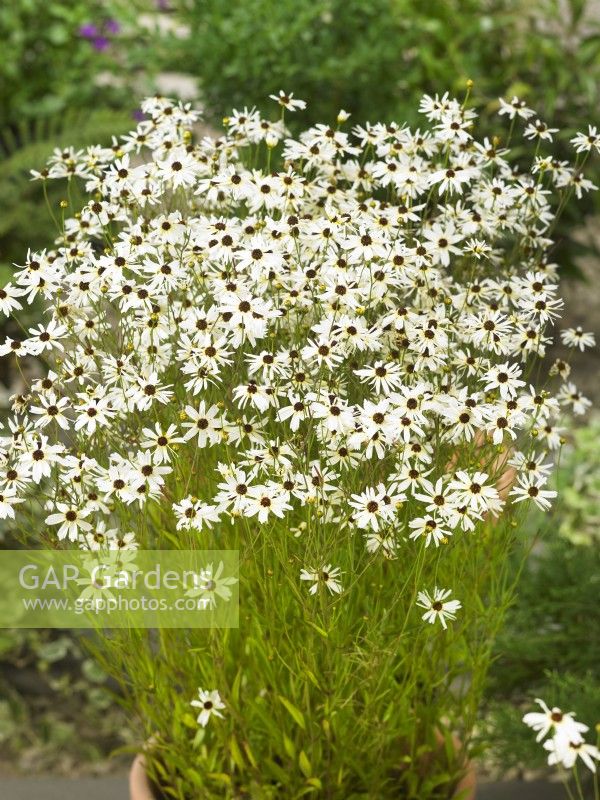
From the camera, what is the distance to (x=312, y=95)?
3.34 metres

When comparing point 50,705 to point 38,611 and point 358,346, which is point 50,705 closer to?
point 38,611

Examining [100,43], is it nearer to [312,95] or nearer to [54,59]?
[54,59]

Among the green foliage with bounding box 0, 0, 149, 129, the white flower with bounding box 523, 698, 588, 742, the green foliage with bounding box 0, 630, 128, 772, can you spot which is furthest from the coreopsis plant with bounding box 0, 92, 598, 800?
the green foliage with bounding box 0, 0, 149, 129

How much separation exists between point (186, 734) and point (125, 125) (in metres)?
2.45

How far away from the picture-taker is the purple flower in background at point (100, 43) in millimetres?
4301

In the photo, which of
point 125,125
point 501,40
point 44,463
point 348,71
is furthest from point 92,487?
point 501,40

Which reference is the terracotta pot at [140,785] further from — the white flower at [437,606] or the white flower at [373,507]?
the white flower at [373,507]

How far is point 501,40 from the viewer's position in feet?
12.5

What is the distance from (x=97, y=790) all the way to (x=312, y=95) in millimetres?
2253

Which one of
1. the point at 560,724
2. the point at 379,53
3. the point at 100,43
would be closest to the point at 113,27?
the point at 100,43

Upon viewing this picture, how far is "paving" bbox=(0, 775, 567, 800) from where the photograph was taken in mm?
1976

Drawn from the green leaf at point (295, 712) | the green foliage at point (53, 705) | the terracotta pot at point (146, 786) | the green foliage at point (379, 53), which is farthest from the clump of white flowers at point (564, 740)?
the green foliage at point (379, 53)

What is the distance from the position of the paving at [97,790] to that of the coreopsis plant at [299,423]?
0.44m

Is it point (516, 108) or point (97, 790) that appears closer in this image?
point (516, 108)
